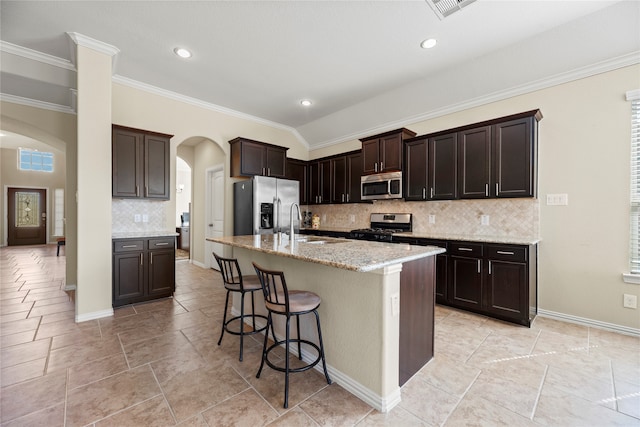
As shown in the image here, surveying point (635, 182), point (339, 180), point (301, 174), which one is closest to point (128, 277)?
point (301, 174)

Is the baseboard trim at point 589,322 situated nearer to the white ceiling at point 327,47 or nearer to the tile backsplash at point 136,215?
the white ceiling at point 327,47

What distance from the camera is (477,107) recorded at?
377 centimetres

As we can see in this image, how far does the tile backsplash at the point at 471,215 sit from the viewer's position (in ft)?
10.9

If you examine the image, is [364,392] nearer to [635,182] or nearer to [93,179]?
[635,182]

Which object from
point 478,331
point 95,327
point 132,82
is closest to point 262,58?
point 132,82

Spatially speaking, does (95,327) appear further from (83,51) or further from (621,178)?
(621,178)

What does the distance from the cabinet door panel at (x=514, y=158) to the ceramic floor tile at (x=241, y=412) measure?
3276mm

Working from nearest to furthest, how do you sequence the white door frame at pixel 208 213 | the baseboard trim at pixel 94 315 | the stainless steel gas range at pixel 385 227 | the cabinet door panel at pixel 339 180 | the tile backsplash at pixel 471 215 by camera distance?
the baseboard trim at pixel 94 315 → the tile backsplash at pixel 471 215 → the stainless steel gas range at pixel 385 227 → the cabinet door panel at pixel 339 180 → the white door frame at pixel 208 213

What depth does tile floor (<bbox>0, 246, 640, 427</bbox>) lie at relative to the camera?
1631 mm

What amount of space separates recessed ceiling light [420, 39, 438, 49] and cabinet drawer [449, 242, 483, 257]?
7.46 ft

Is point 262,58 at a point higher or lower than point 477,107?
higher

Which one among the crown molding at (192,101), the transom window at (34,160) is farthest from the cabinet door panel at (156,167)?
the transom window at (34,160)

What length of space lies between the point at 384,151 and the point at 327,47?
186 cm

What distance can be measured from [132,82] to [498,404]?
17.4 ft
